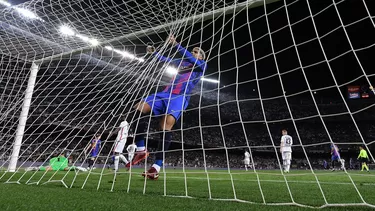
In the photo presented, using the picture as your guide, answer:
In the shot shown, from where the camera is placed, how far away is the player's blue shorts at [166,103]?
3.36 metres

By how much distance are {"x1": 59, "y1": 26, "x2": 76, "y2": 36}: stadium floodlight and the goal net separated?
5cm

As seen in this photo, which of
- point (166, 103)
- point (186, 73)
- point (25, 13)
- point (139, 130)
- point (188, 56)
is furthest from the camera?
point (25, 13)

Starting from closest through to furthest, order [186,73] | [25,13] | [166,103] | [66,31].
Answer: [166,103] → [186,73] → [25,13] → [66,31]

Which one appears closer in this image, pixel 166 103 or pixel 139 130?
pixel 139 130

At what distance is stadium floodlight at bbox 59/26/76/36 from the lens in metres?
5.18

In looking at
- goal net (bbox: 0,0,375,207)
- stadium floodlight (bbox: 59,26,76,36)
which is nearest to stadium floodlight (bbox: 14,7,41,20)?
goal net (bbox: 0,0,375,207)

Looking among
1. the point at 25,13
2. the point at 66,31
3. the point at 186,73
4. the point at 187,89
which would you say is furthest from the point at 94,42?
the point at 187,89

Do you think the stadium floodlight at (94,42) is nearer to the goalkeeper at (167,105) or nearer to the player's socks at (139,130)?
the goalkeeper at (167,105)

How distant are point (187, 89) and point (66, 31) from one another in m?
3.06

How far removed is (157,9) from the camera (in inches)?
171

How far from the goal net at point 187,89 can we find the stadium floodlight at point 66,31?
0.05m

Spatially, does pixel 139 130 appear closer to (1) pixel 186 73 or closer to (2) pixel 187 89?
(2) pixel 187 89

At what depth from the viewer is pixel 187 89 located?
3.58 meters

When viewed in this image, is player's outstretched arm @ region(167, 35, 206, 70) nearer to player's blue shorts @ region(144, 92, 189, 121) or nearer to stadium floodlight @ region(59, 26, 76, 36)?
player's blue shorts @ region(144, 92, 189, 121)
